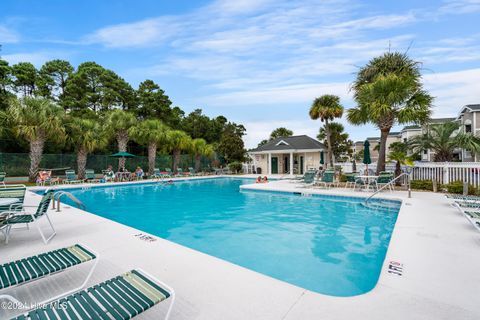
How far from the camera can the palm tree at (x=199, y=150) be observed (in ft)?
83.1

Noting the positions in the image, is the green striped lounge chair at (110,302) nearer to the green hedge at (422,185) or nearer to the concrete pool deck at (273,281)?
the concrete pool deck at (273,281)

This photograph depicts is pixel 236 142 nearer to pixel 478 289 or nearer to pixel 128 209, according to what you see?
pixel 128 209

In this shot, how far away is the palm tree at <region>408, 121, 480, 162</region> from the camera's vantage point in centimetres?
1361

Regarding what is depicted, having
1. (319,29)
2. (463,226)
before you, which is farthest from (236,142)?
(463,226)

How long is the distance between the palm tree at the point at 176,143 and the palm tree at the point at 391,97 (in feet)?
49.6

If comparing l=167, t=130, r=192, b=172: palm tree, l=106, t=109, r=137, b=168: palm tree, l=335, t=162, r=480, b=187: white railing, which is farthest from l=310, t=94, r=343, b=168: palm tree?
l=106, t=109, r=137, b=168: palm tree

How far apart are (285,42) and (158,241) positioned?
41.9ft

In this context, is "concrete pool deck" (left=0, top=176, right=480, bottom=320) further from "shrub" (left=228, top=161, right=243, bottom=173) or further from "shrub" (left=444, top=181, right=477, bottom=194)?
"shrub" (left=228, top=161, right=243, bottom=173)

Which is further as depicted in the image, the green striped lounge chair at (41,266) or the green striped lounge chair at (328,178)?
the green striped lounge chair at (328,178)

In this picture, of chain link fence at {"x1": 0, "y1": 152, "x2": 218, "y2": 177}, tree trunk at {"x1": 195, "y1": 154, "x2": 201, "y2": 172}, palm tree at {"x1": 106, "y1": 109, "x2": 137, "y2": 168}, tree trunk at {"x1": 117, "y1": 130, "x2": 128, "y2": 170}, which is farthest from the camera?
tree trunk at {"x1": 195, "y1": 154, "x2": 201, "y2": 172}

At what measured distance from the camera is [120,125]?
19.2 metres

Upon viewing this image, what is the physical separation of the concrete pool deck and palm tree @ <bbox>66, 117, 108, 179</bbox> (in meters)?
14.5

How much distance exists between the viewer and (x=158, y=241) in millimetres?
4582

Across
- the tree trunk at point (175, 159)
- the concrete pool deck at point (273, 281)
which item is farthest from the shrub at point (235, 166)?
the concrete pool deck at point (273, 281)
